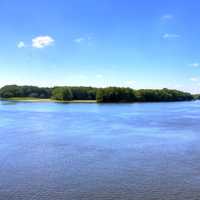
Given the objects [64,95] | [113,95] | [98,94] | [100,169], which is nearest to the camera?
[100,169]

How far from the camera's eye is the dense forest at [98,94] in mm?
83562

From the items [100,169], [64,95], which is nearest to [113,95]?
[64,95]

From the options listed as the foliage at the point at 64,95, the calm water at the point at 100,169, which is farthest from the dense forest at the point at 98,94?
the calm water at the point at 100,169

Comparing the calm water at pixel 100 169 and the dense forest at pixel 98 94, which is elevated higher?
the dense forest at pixel 98 94

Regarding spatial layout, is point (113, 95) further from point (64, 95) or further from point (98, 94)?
point (64, 95)

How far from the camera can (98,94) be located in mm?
83500

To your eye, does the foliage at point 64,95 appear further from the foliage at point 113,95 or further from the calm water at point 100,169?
the calm water at point 100,169

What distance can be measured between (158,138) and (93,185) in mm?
9466

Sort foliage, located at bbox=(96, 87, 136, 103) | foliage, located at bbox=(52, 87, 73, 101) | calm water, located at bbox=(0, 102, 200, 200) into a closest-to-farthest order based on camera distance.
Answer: calm water, located at bbox=(0, 102, 200, 200) → foliage, located at bbox=(96, 87, 136, 103) → foliage, located at bbox=(52, 87, 73, 101)

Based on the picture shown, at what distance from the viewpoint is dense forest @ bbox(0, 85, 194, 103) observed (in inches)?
3290

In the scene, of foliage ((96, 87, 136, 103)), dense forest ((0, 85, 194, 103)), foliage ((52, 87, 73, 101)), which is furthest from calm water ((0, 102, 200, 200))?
foliage ((52, 87, 73, 101))

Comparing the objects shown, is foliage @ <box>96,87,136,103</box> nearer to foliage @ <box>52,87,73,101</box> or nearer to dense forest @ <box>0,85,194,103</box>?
dense forest @ <box>0,85,194,103</box>

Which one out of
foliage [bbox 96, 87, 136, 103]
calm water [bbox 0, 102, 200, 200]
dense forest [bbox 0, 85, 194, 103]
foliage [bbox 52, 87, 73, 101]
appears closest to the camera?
calm water [bbox 0, 102, 200, 200]

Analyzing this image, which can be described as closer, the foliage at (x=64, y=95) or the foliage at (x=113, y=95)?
the foliage at (x=113, y=95)
